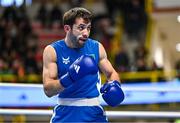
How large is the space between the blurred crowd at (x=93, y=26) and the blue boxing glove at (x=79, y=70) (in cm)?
661

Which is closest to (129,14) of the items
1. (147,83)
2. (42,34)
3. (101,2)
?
(101,2)

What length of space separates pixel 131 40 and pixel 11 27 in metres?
2.77

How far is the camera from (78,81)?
3.46 m

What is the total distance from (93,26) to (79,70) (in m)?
7.93

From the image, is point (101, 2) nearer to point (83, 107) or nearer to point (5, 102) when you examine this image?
point (5, 102)

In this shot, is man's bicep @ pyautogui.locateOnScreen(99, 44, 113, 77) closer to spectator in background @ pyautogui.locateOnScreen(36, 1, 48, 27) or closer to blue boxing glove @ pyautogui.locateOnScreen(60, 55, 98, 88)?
blue boxing glove @ pyautogui.locateOnScreen(60, 55, 98, 88)

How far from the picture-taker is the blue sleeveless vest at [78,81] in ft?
11.4

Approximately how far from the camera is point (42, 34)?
12070 millimetres

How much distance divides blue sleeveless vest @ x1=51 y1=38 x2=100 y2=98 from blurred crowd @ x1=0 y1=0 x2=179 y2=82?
6283 millimetres

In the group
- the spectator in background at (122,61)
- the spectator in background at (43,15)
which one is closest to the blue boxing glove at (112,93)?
the spectator in background at (122,61)

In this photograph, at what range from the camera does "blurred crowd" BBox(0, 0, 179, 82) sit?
10617 mm

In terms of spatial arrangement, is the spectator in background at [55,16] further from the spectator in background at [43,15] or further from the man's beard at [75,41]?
the man's beard at [75,41]

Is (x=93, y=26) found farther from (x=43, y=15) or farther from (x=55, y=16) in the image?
(x=43, y=15)

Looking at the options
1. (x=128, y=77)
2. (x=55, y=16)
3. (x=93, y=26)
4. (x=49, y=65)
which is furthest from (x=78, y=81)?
(x=55, y=16)
